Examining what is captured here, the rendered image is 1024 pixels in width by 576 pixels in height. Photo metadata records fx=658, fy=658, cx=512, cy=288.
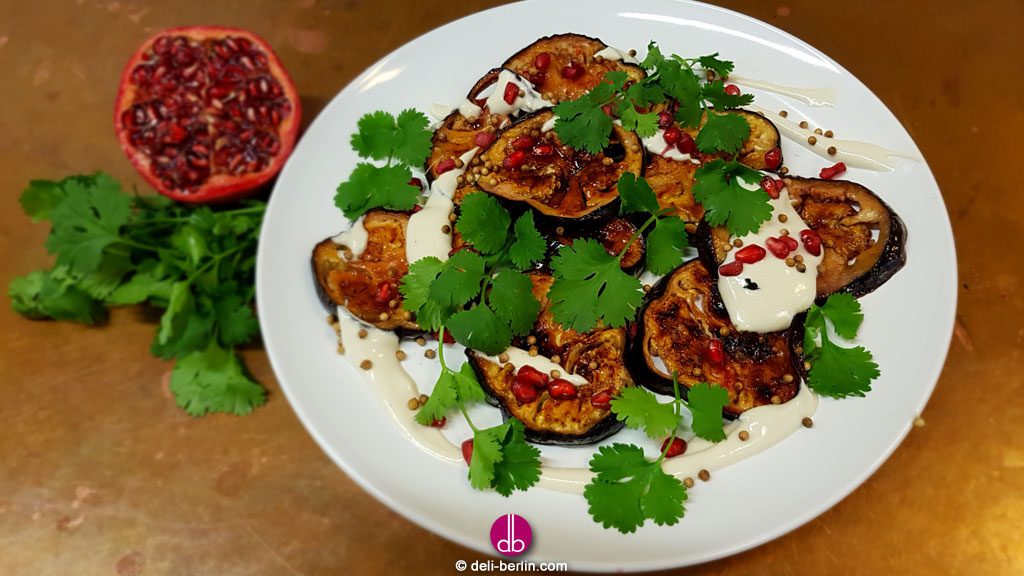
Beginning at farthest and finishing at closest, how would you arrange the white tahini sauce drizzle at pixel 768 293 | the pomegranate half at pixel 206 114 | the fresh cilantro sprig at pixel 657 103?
the pomegranate half at pixel 206 114 → the fresh cilantro sprig at pixel 657 103 → the white tahini sauce drizzle at pixel 768 293

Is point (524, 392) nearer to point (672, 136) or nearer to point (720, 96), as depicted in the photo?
point (672, 136)

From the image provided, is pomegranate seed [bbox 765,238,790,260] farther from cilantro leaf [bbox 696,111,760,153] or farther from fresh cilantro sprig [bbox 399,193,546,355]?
fresh cilantro sprig [bbox 399,193,546,355]

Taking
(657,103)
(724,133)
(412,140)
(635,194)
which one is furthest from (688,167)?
(412,140)

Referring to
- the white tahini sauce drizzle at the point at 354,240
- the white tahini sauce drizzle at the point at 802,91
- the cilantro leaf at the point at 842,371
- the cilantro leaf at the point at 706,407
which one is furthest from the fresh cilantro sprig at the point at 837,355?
the white tahini sauce drizzle at the point at 354,240

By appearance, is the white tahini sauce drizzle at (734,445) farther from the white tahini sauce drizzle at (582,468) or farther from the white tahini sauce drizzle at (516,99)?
the white tahini sauce drizzle at (516,99)

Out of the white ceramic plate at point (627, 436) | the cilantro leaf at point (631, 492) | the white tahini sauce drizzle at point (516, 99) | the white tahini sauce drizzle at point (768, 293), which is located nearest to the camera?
the cilantro leaf at point (631, 492)

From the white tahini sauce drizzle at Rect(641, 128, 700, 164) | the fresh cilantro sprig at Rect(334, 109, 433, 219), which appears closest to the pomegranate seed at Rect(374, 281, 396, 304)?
the fresh cilantro sprig at Rect(334, 109, 433, 219)
